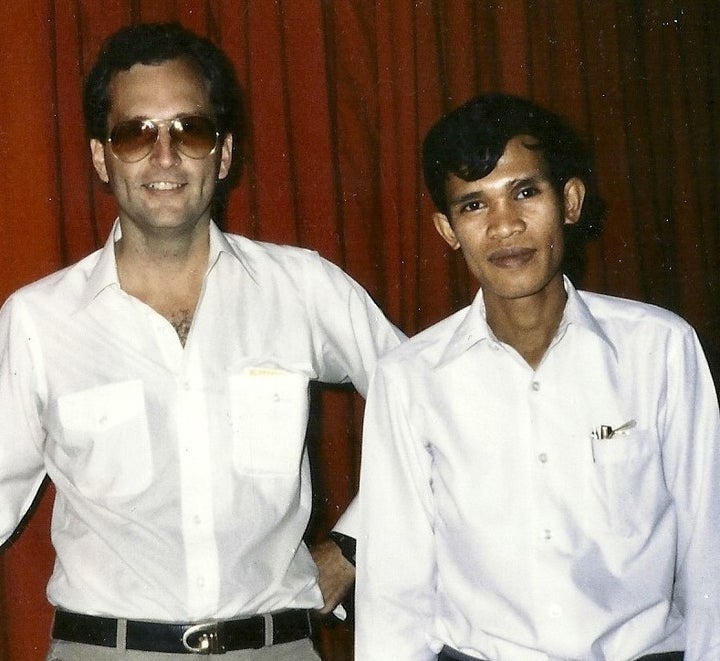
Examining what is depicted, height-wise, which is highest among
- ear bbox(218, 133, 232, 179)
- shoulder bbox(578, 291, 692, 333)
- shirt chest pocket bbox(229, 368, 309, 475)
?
ear bbox(218, 133, 232, 179)

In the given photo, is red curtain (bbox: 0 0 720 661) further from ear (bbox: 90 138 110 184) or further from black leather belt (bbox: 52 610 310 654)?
black leather belt (bbox: 52 610 310 654)

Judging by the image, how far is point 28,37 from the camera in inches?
86.0

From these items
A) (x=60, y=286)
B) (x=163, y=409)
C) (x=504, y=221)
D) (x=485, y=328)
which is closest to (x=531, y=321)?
(x=485, y=328)

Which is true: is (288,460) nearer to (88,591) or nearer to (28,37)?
(88,591)

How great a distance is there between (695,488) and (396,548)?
542 millimetres

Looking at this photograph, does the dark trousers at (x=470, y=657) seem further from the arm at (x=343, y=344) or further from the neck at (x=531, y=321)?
the neck at (x=531, y=321)

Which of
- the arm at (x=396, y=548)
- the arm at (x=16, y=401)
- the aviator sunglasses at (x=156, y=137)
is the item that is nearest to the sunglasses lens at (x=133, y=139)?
the aviator sunglasses at (x=156, y=137)

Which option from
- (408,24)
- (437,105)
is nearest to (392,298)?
(437,105)

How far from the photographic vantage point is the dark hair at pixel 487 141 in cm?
177

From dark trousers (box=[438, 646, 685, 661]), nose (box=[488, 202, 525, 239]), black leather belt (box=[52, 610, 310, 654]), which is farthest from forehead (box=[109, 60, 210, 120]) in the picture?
dark trousers (box=[438, 646, 685, 661])

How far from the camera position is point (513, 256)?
1.74 m

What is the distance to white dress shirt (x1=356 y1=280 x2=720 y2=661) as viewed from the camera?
1.63 m

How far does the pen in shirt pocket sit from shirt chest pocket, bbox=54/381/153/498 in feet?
2.72

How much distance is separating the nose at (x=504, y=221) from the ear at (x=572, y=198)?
0.14 m
